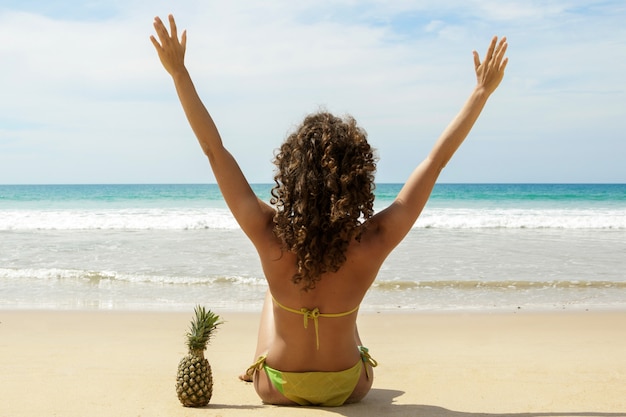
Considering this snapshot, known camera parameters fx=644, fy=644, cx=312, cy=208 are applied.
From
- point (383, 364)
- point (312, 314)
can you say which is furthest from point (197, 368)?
point (383, 364)

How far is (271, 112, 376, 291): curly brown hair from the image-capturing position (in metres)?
3.13

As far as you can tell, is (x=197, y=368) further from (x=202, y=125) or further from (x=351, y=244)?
(x=202, y=125)

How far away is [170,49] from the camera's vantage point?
3.12 m

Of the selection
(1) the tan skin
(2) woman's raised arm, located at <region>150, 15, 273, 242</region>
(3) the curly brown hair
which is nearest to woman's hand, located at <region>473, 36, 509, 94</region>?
(1) the tan skin

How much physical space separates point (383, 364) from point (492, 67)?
2.82 meters

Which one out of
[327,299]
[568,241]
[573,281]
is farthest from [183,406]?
[568,241]

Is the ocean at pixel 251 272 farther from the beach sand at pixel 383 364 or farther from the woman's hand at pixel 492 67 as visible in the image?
the woman's hand at pixel 492 67

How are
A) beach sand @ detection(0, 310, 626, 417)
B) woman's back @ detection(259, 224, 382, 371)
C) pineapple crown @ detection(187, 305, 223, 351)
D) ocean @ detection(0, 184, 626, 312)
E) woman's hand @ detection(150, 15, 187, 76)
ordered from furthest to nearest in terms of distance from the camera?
ocean @ detection(0, 184, 626, 312), beach sand @ detection(0, 310, 626, 417), pineapple crown @ detection(187, 305, 223, 351), woman's back @ detection(259, 224, 382, 371), woman's hand @ detection(150, 15, 187, 76)

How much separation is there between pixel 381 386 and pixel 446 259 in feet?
25.9

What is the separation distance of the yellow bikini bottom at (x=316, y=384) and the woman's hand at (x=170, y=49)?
5.47 ft

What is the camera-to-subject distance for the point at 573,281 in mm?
9742

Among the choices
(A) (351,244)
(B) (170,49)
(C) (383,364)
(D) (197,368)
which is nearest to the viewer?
(B) (170,49)

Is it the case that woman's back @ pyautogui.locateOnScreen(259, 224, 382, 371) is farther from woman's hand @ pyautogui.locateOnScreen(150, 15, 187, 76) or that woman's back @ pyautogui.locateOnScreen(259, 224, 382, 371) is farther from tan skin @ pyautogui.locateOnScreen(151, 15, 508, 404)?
woman's hand @ pyautogui.locateOnScreen(150, 15, 187, 76)

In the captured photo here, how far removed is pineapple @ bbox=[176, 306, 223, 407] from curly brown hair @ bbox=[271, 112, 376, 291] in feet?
2.33
